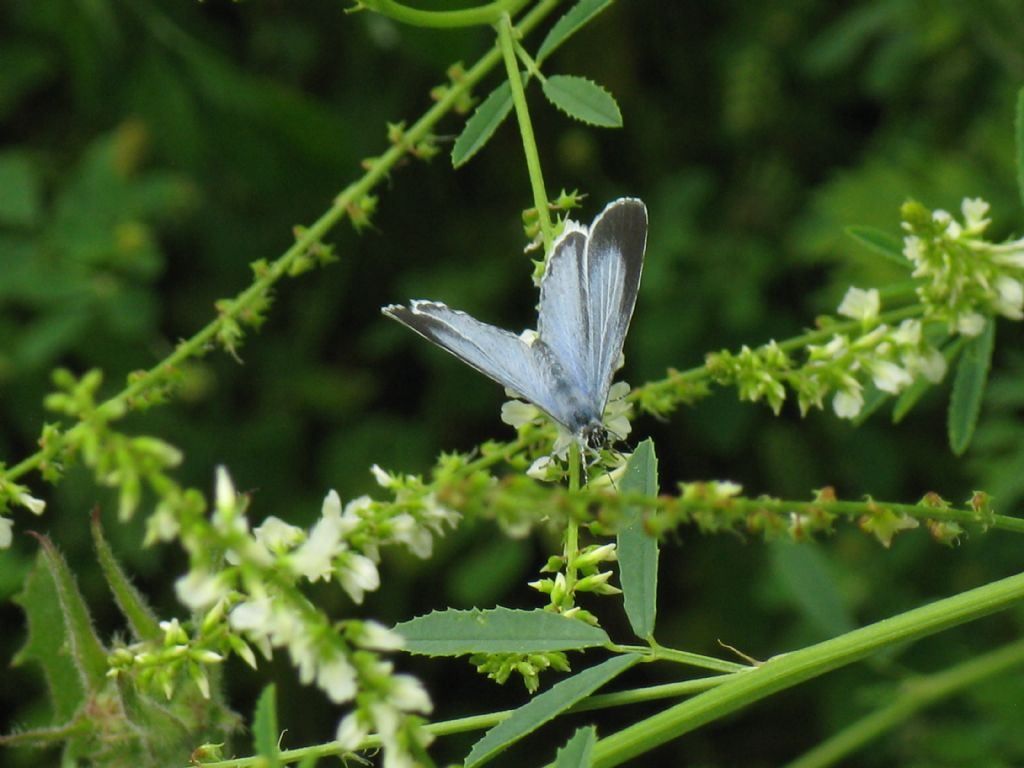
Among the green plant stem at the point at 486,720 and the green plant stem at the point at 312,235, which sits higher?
the green plant stem at the point at 312,235

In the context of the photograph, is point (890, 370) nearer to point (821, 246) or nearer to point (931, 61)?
point (821, 246)

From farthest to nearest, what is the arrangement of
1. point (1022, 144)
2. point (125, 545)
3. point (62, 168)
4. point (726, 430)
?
point (62, 168), point (726, 430), point (125, 545), point (1022, 144)

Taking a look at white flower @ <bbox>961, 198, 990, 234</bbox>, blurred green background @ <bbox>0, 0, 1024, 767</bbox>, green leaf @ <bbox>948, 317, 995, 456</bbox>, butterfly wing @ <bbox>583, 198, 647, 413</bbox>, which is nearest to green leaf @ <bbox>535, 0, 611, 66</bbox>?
butterfly wing @ <bbox>583, 198, 647, 413</bbox>

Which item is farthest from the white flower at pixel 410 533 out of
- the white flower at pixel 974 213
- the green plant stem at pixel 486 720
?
the white flower at pixel 974 213

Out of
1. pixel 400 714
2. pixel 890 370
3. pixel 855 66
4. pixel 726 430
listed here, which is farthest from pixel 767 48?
pixel 400 714

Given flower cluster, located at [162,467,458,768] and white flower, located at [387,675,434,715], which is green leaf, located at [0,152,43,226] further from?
white flower, located at [387,675,434,715]

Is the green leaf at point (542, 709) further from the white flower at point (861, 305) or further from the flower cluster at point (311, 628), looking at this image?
the white flower at point (861, 305)
